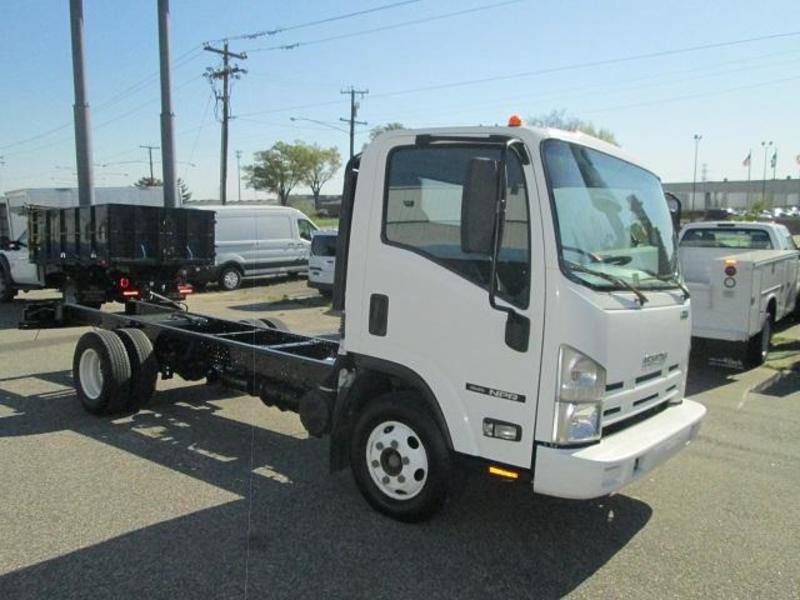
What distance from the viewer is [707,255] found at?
9.71 meters

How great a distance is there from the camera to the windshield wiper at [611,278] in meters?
3.65

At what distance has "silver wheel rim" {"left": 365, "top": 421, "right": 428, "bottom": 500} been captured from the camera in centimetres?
416

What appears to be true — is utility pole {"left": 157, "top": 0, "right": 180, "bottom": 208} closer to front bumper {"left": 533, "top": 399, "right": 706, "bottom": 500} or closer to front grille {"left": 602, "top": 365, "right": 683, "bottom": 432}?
front grille {"left": 602, "top": 365, "right": 683, "bottom": 432}

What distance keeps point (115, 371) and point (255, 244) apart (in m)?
14.5

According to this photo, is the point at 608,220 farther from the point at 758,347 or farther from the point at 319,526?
the point at 758,347

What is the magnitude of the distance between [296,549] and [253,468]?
146 centimetres

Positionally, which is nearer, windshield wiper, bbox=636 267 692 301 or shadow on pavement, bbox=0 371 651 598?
shadow on pavement, bbox=0 371 651 598

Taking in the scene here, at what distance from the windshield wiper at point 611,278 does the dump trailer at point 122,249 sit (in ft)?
24.8

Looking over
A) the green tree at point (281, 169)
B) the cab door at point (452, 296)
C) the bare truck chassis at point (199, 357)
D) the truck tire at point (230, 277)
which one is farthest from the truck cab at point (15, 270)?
the green tree at point (281, 169)

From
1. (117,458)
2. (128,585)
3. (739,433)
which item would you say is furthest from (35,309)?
(739,433)

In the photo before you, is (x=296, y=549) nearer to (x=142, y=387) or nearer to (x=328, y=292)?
(x=142, y=387)

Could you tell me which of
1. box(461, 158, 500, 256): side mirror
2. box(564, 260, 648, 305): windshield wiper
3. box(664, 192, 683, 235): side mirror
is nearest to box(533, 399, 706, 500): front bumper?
box(564, 260, 648, 305): windshield wiper

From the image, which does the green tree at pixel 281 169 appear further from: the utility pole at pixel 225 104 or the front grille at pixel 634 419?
the front grille at pixel 634 419

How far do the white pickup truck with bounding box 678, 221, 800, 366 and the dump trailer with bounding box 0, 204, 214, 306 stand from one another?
6955 mm
